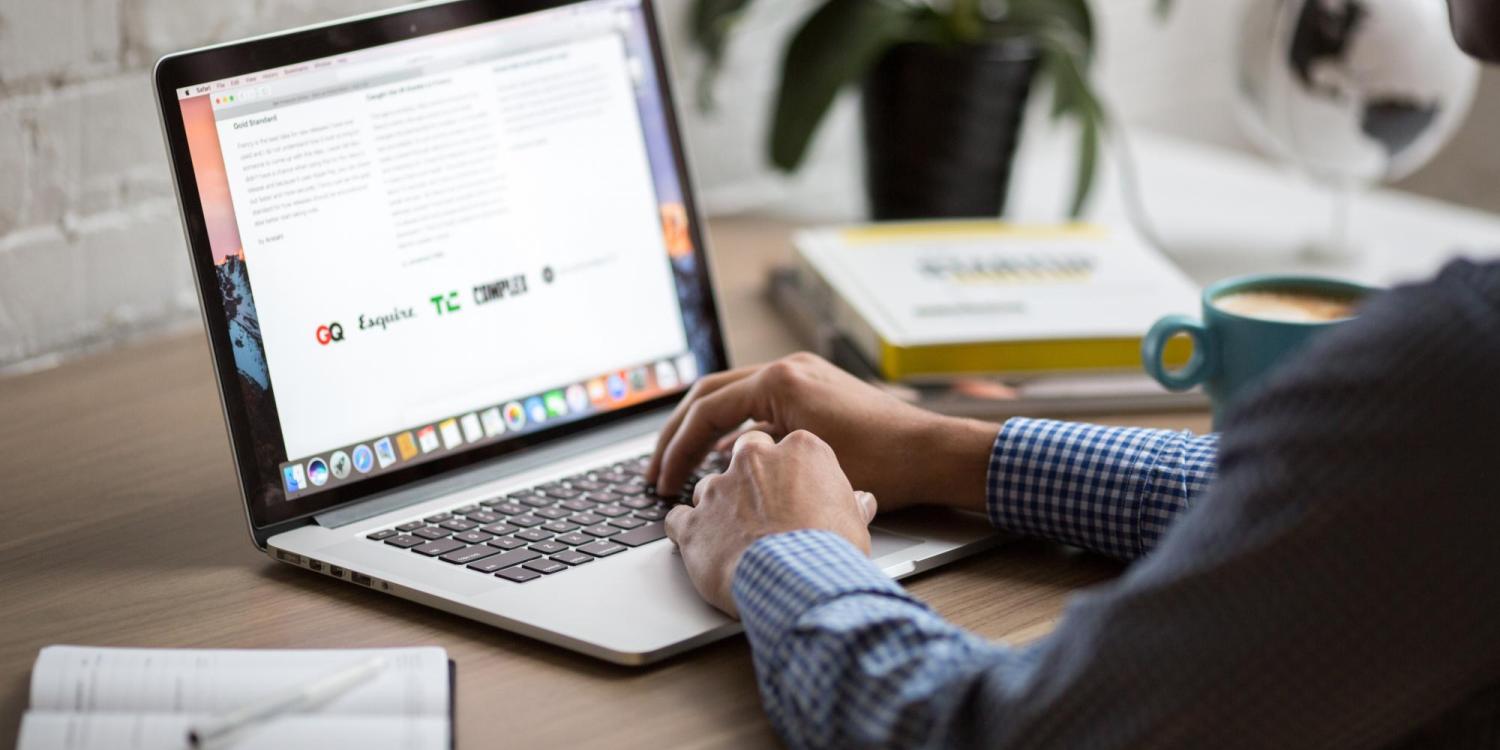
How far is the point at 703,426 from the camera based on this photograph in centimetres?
88

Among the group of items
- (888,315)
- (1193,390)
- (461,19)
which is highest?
(461,19)

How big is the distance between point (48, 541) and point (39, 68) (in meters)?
0.46

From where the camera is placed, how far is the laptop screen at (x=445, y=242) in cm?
82

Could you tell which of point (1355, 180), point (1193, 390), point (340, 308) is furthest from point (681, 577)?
point (1355, 180)

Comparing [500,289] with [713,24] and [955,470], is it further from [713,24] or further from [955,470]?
[713,24]

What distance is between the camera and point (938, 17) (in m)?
1.41

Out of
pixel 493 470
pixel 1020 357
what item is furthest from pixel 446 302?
pixel 1020 357

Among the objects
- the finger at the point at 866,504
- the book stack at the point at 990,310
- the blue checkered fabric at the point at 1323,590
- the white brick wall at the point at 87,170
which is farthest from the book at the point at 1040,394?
the white brick wall at the point at 87,170

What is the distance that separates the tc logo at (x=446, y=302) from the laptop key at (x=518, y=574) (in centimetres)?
20

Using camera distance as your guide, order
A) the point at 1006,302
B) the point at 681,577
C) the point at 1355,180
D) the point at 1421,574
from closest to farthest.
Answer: the point at 1421,574 → the point at 681,577 → the point at 1006,302 → the point at 1355,180

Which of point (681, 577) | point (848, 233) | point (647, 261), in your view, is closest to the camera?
point (681, 577)

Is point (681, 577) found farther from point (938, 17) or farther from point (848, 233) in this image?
point (938, 17)

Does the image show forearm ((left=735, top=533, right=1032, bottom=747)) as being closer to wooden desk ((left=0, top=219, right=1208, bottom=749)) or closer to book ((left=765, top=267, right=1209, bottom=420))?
wooden desk ((left=0, top=219, right=1208, bottom=749))

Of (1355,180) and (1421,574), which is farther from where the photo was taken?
(1355,180)
